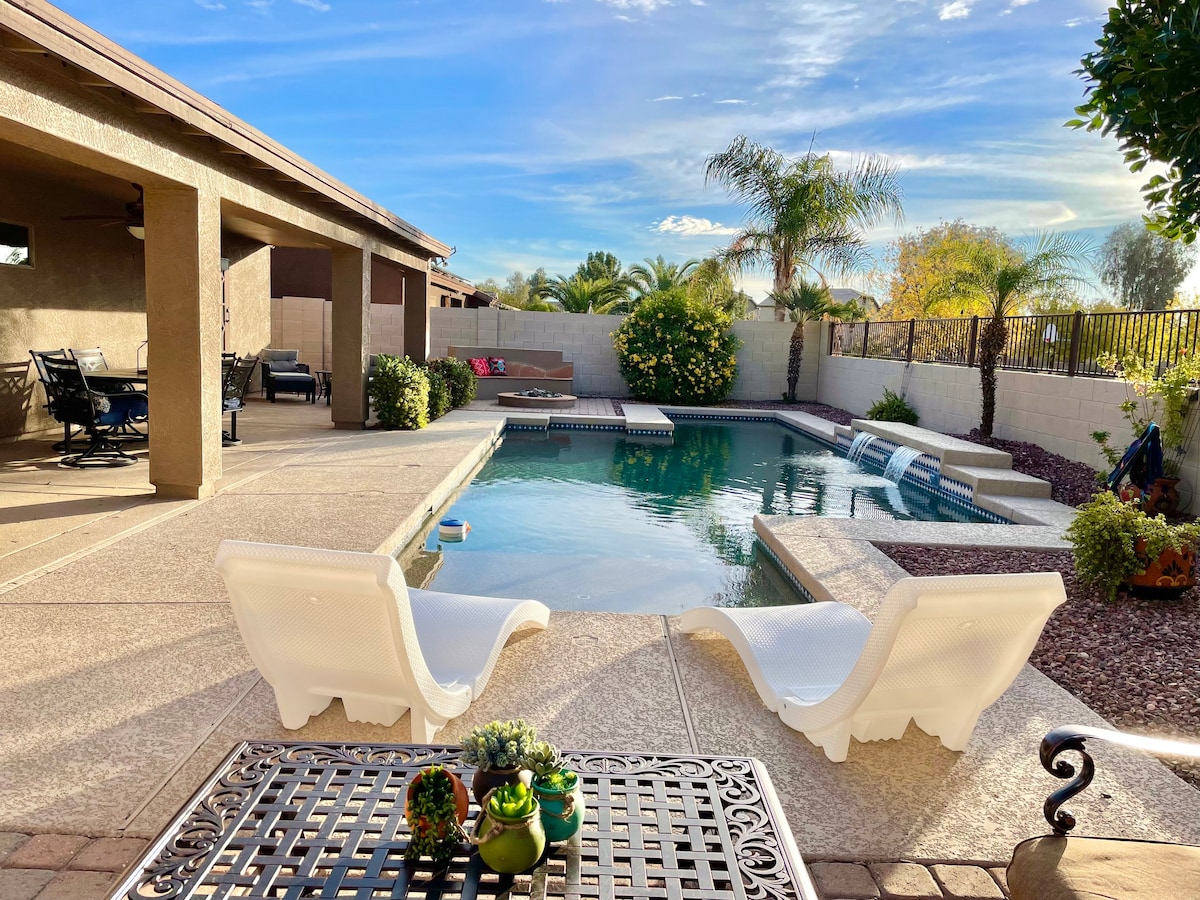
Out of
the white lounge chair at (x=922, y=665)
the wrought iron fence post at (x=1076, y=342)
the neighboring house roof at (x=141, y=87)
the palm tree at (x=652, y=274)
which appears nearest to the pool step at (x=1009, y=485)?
the wrought iron fence post at (x=1076, y=342)

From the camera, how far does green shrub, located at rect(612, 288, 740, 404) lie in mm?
17719

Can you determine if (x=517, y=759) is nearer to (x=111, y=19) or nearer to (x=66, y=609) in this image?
(x=66, y=609)

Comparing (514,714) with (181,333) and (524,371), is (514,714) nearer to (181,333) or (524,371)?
(181,333)

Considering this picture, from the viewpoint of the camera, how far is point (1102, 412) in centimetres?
880

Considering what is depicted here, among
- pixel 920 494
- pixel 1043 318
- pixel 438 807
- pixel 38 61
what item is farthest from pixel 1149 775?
pixel 1043 318

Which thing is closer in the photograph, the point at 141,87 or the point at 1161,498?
the point at 141,87

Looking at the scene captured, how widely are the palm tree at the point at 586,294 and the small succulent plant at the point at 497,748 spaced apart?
25.0 meters

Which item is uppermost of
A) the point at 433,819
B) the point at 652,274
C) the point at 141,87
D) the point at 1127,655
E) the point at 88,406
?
the point at 652,274

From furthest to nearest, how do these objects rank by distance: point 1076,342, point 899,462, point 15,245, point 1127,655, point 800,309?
point 800,309, point 899,462, point 1076,342, point 15,245, point 1127,655

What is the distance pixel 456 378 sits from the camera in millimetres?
14781

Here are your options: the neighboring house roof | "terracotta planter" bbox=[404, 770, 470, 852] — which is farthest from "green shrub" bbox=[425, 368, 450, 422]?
"terracotta planter" bbox=[404, 770, 470, 852]

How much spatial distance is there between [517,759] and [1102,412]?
905 cm

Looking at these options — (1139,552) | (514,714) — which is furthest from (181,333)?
(1139,552)

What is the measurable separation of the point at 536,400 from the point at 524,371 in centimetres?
222
